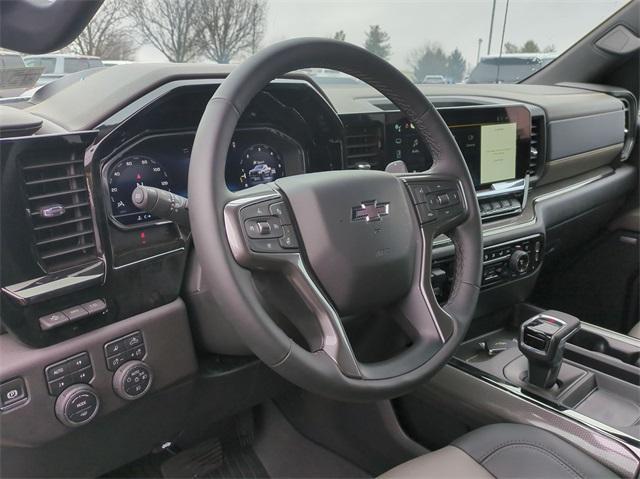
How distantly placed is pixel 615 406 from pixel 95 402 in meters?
1.27

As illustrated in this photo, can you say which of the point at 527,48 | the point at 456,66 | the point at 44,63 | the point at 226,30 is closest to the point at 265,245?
the point at 44,63

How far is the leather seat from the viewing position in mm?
1133

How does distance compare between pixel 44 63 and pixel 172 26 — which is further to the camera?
pixel 172 26

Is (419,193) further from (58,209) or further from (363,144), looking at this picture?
(58,209)

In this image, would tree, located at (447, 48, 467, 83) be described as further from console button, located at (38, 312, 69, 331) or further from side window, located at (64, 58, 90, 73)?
console button, located at (38, 312, 69, 331)

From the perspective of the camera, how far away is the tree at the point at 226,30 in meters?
1.45

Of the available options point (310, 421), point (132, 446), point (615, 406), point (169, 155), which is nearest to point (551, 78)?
point (615, 406)

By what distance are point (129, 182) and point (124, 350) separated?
0.34m

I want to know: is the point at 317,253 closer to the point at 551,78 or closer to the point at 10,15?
the point at 10,15

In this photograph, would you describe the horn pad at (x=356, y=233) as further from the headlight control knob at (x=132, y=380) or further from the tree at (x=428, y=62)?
the tree at (x=428, y=62)

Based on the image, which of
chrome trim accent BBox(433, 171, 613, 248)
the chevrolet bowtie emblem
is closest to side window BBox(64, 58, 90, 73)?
the chevrolet bowtie emblem

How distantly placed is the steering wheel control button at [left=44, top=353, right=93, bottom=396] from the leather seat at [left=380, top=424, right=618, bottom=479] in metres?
0.64

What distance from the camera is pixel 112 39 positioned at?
1341mm

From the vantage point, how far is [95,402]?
109 cm
